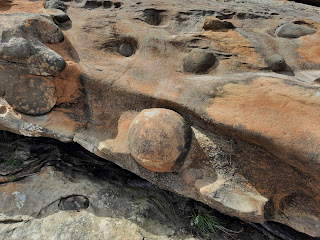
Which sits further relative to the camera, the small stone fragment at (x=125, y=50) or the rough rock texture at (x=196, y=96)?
the small stone fragment at (x=125, y=50)

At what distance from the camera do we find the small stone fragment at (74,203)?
Result: 9.98ft

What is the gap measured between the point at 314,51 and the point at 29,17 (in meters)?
3.34

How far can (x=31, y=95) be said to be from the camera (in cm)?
289

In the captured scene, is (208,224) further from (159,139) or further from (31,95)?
(31,95)

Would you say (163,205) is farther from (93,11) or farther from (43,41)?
(93,11)

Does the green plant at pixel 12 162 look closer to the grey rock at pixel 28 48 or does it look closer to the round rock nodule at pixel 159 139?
the grey rock at pixel 28 48

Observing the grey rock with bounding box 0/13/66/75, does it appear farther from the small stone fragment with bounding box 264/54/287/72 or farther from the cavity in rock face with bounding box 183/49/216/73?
the small stone fragment with bounding box 264/54/287/72

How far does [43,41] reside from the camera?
3021 millimetres

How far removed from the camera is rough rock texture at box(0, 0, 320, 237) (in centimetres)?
234

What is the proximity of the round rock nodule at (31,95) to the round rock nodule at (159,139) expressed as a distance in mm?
1075

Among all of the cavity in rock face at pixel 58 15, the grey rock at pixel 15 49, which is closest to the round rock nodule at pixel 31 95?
the grey rock at pixel 15 49

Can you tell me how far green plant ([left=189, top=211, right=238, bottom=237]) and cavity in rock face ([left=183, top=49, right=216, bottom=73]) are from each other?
5.67ft

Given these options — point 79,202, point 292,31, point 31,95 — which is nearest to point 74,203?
point 79,202

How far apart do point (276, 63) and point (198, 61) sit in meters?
0.86
